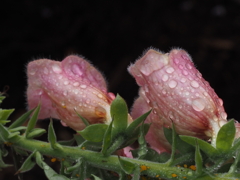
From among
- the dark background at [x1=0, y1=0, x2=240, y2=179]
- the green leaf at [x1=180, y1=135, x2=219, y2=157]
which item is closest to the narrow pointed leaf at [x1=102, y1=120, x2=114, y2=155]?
the green leaf at [x1=180, y1=135, x2=219, y2=157]

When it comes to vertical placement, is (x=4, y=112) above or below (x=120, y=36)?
below

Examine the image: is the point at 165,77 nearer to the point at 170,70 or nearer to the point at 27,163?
the point at 170,70

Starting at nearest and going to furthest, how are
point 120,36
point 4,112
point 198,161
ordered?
point 198,161
point 4,112
point 120,36

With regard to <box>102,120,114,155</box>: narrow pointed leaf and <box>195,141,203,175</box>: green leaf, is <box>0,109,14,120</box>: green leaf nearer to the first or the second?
<box>102,120,114,155</box>: narrow pointed leaf

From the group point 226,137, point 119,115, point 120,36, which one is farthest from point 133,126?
point 120,36

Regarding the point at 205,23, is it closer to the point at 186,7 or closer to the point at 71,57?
the point at 186,7
